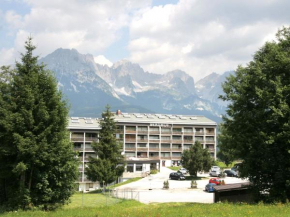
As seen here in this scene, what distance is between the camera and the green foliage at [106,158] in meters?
57.4

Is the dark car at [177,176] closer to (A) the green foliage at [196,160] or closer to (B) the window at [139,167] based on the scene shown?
(A) the green foliage at [196,160]

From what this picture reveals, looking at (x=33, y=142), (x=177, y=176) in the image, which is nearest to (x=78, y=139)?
(x=177, y=176)

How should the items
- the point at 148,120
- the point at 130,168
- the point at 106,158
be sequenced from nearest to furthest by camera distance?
the point at 106,158
the point at 130,168
the point at 148,120

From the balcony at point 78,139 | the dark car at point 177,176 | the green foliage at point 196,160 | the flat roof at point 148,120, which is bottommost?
the dark car at point 177,176

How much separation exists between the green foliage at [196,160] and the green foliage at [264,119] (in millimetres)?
40101

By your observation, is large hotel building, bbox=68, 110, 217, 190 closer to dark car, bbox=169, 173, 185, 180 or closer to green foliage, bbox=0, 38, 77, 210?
dark car, bbox=169, 173, 185, 180

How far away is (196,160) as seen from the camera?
7388cm

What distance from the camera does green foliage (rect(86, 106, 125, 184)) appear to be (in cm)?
5738

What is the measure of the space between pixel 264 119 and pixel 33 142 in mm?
19536

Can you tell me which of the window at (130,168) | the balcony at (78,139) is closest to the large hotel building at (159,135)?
the balcony at (78,139)

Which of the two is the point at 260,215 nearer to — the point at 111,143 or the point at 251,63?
the point at 251,63

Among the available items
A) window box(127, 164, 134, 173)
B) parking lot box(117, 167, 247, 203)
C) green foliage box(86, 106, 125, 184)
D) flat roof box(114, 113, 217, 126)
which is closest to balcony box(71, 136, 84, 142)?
flat roof box(114, 113, 217, 126)

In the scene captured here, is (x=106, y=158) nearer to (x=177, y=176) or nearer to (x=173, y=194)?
(x=173, y=194)

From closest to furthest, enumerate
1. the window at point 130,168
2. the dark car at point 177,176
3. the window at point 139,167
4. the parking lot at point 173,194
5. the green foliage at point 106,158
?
the parking lot at point 173,194
the green foliage at point 106,158
the dark car at point 177,176
the window at point 130,168
the window at point 139,167
